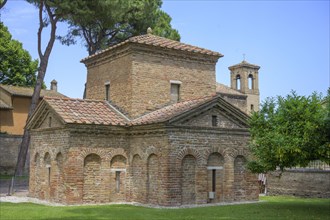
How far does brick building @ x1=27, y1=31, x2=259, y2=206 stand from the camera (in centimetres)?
1647

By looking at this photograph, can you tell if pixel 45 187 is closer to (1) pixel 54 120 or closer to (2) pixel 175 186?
(1) pixel 54 120

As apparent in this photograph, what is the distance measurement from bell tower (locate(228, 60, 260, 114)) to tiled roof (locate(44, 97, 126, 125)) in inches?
1317

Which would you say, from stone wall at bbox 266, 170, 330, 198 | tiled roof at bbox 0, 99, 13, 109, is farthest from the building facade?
stone wall at bbox 266, 170, 330, 198

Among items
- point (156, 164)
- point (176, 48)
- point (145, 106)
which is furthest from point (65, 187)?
point (176, 48)

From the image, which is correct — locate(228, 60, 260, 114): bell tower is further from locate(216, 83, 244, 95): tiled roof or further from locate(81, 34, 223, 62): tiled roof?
locate(81, 34, 223, 62): tiled roof

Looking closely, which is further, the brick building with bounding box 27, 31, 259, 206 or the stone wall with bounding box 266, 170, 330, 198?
the stone wall with bounding box 266, 170, 330, 198

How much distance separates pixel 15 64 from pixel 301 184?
3156 centimetres

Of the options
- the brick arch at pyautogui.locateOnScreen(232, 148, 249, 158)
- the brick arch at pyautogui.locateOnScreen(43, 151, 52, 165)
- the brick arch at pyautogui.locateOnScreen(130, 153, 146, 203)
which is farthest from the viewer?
the brick arch at pyautogui.locateOnScreen(43, 151, 52, 165)

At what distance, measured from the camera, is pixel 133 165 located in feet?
59.3

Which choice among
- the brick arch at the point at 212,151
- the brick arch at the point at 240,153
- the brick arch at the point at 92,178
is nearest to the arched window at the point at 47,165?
the brick arch at the point at 92,178

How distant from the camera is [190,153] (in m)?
16.6

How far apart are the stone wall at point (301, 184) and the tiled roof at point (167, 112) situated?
752cm

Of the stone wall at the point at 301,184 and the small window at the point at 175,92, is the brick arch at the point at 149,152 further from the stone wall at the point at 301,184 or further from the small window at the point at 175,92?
the stone wall at the point at 301,184

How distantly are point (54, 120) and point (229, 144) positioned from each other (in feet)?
25.0
